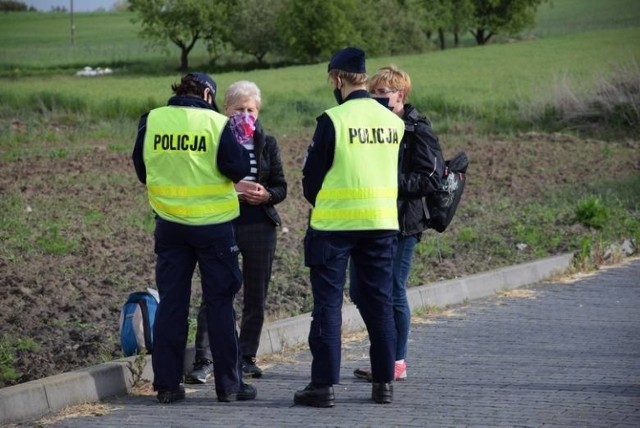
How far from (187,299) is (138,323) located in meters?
0.77

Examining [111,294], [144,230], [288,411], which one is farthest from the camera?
[144,230]

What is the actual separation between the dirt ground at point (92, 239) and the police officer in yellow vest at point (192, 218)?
43.7 inches

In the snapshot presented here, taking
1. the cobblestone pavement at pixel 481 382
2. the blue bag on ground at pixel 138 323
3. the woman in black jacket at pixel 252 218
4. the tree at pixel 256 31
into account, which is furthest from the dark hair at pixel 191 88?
the tree at pixel 256 31

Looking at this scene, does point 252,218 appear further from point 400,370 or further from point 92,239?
point 92,239

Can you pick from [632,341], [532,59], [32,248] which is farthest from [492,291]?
[532,59]

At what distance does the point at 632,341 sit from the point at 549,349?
758 millimetres

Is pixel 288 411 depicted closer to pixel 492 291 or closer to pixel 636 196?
pixel 492 291

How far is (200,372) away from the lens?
332 inches

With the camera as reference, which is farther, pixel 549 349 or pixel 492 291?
pixel 492 291

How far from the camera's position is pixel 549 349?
31.0 ft

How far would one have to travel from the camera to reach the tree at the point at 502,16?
95625 millimetres

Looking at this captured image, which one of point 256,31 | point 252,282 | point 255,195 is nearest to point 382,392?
point 252,282

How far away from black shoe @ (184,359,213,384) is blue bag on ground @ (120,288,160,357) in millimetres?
319

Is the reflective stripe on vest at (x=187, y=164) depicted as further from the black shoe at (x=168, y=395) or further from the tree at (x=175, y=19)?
the tree at (x=175, y=19)
